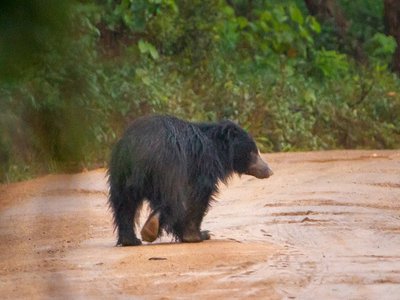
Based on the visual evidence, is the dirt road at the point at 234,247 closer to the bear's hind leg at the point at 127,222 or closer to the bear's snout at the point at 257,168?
the bear's hind leg at the point at 127,222

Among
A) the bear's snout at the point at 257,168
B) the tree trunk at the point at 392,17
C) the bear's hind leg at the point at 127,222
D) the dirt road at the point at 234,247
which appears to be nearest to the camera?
the dirt road at the point at 234,247

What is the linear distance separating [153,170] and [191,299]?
257 cm

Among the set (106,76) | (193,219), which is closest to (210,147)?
(193,219)

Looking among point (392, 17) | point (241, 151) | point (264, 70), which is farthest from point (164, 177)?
point (392, 17)

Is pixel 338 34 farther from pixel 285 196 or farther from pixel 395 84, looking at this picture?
pixel 285 196

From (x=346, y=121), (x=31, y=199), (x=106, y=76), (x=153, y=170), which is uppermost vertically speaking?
(x=106, y=76)

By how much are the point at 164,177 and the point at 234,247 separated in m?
0.68

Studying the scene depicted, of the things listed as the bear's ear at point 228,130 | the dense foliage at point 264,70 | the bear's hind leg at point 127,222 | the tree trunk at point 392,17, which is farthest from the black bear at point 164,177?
the tree trunk at point 392,17

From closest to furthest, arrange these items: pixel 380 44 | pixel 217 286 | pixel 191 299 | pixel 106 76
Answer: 1. pixel 106 76
2. pixel 191 299
3. pixel 217 286
4. pixel 380 44

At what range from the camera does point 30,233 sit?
9.98m

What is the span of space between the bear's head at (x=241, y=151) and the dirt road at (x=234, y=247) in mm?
473

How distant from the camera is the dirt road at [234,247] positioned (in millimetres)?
6477

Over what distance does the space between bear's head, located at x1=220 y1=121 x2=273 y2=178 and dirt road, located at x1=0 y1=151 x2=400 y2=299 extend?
1.55 feet

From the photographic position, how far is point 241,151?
9.62 m
